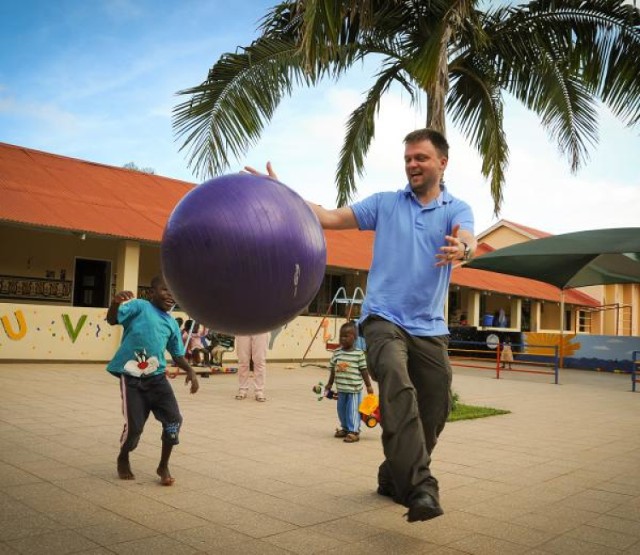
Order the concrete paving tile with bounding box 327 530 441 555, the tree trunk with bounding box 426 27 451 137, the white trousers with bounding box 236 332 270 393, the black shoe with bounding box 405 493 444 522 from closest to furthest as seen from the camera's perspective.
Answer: the black shoe with bounding box 405 493 444 522 → the concrete paving tile with bounding box 327 530 441 555 → the tree trunk with bounding box 426 27 451 137 → the white trousers with bounding box 236 332 270 393

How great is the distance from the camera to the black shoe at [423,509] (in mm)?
3250

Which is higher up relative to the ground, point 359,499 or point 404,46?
point 404,46

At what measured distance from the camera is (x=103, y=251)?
17594 millimetres

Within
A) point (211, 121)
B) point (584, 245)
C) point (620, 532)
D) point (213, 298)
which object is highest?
point (211, 121)

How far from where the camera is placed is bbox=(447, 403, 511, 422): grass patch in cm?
901

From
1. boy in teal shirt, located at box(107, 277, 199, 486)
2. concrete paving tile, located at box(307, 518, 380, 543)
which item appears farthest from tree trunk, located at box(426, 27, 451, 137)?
concrete paving tile, located at box(307, 518, 380, 543)

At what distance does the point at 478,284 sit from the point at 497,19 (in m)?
17.3

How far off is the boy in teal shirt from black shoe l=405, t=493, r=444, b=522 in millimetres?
2140

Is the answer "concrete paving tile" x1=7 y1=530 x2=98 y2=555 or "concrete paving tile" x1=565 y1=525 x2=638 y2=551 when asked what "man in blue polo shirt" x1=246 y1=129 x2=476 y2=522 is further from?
"concrete paving tile" x1=7 y1=530 x2=98 y2=555

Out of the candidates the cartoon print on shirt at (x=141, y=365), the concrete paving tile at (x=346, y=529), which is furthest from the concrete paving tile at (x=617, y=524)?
the cartoon print on shirt at (x=141, y=365)

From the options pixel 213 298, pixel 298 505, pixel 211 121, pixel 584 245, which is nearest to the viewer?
pixel 213 298

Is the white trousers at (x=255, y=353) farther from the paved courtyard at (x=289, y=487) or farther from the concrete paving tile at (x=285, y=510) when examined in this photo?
the concrete paving tile at (x=285, y=510)

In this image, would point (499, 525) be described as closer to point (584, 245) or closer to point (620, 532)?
point (620, 532)

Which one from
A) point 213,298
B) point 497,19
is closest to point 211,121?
point 497,19
